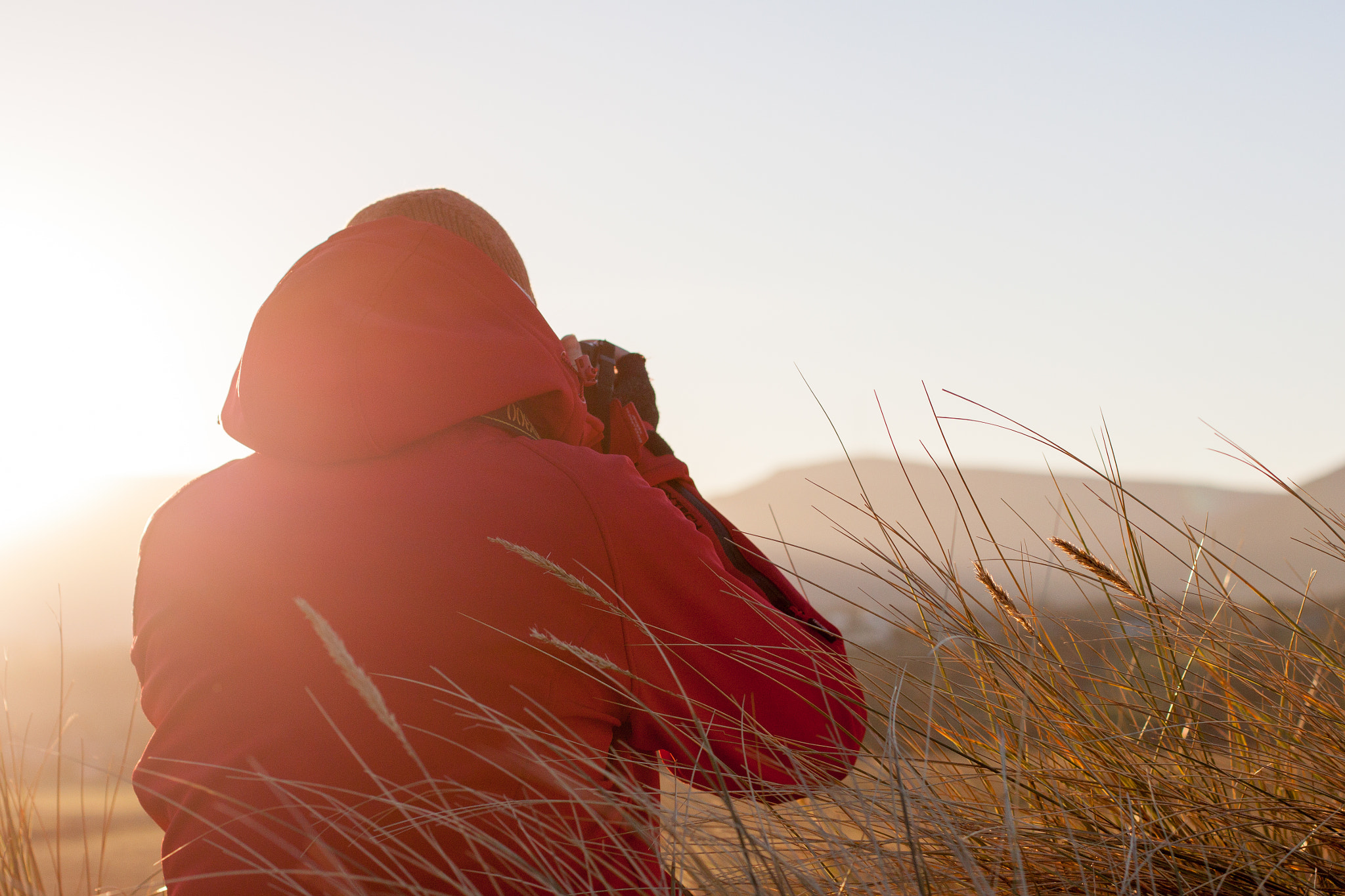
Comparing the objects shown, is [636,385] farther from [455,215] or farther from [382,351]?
[382,351]

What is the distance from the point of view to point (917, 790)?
48.4 inches

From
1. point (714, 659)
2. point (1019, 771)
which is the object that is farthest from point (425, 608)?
point (1019, 771)

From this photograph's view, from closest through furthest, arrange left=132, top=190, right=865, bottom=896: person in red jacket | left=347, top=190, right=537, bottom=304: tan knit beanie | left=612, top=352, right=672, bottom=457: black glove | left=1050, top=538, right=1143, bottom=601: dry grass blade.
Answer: left=132, top=190, right=865, bottom=896: person in red jacket, left=1050, top=538, right=1143, bottom=601: dry grass blade, left=347, top=190, right=537, bottom=304: tan knit beanie, left=612, top=352, right=672, bottom=457: black glove

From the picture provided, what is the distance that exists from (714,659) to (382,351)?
755 mm

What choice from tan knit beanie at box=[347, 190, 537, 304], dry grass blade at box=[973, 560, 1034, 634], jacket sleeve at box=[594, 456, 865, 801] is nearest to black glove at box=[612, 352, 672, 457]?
tan knit beanie at box=[347, 190, 537, 304]

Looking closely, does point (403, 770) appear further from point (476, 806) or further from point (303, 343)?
point (303, 343)

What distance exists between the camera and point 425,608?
1344 mm

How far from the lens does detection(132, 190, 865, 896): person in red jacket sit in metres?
1.32

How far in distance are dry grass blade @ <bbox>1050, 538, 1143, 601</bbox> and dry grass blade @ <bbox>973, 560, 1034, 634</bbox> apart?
14 centimetres

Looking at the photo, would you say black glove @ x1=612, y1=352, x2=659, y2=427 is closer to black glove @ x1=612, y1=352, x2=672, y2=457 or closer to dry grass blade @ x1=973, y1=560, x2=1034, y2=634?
black glove @ x1=612, y1=352, x2=672, y2=457

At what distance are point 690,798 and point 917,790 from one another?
330 mm

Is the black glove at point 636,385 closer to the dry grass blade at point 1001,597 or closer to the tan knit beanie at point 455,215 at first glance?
the tan knit beanie at point 455,215

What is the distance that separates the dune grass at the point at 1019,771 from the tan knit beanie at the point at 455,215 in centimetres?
91

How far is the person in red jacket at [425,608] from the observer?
1319 mm
